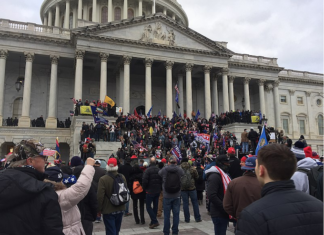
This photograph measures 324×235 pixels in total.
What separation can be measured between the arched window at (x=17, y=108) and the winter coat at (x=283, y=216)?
123 feet

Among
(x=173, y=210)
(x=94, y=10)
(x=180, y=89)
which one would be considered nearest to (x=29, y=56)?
(x=180, y=89)

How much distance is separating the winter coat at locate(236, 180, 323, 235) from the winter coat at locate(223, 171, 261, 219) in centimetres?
230

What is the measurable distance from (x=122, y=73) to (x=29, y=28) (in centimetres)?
1194

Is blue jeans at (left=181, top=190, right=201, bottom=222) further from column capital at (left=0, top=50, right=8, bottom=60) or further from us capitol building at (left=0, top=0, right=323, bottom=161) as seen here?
column capital at (left=0, top=50, right=8, bottom=60)

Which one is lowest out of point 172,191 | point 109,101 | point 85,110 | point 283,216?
point 172,191

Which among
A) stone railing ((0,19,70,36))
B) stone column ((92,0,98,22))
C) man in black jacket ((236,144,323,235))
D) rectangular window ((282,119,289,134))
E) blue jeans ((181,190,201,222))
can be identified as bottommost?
blue jeans ((181,190,201,222))

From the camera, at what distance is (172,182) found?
320 inches

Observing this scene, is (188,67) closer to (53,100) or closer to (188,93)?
(188,93)

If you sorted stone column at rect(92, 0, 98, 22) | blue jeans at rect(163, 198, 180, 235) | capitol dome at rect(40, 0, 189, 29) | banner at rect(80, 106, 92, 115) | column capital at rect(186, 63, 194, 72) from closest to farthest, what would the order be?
blue jeans at rect(163, 198, 180, 235) → banner at rect(80, 106, 92, 115) → column capital at rect(186, 63, 194, 72) → stone column at rect(92, 0, 98, 22) → capitol dome at rect(40, 0, 189, 29)

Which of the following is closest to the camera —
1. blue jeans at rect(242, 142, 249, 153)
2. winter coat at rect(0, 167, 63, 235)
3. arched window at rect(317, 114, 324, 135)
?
winter coat at rect(0, 167, 63, 235)

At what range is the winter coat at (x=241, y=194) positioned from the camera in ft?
15.1

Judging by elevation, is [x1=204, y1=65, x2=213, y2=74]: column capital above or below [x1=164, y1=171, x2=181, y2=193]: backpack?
above

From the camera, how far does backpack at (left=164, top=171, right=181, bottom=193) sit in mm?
8102

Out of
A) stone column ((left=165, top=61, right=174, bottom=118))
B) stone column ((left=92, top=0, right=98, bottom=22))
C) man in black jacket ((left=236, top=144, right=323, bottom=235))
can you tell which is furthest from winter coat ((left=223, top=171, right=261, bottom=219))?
stone column ((left=92, top=0, right=98, bottom=22))
